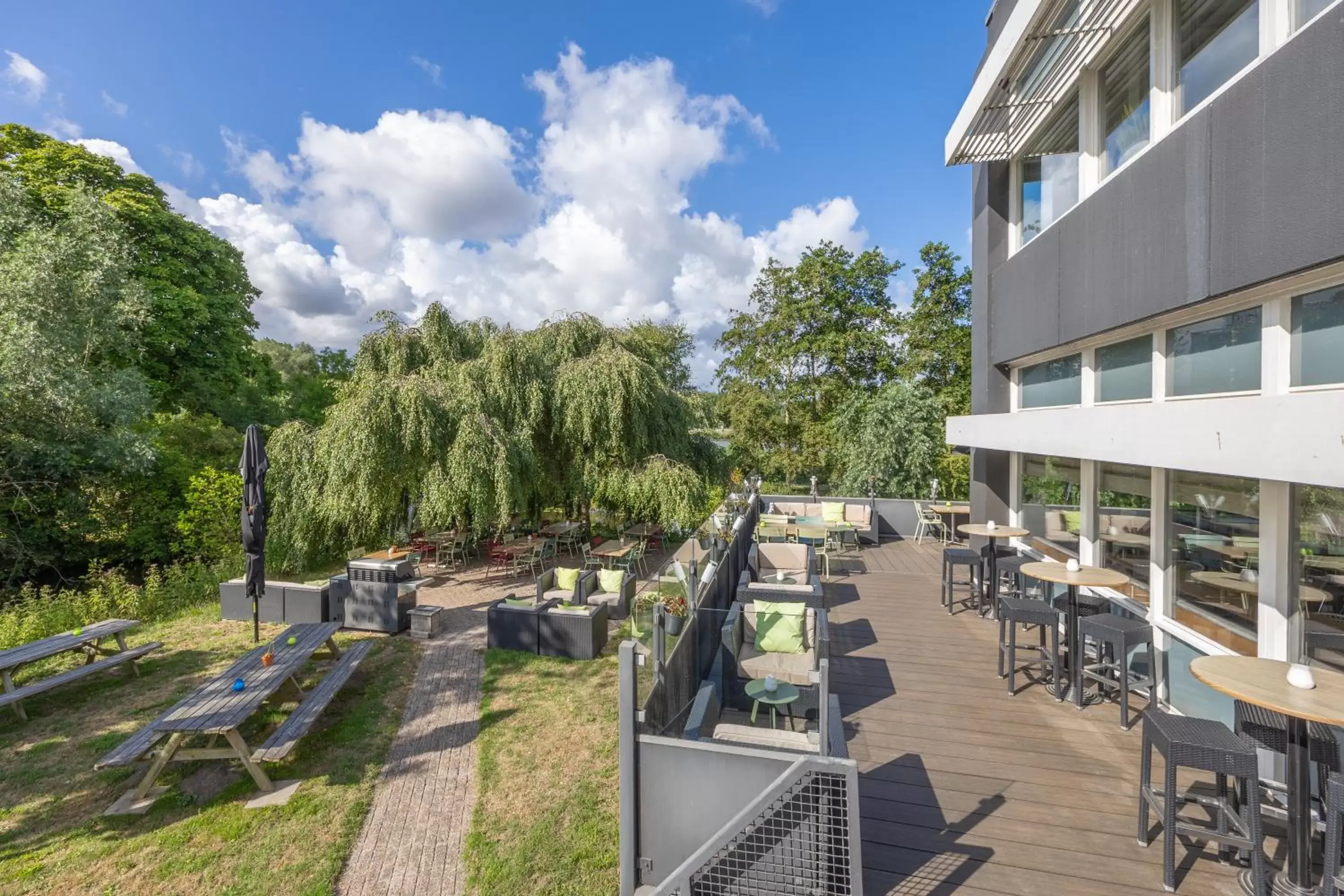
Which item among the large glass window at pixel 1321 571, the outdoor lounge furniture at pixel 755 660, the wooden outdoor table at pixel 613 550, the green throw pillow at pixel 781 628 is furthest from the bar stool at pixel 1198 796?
the wooden outdoor table at pixel 613 550

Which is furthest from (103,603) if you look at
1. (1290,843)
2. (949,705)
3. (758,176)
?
(758,176)

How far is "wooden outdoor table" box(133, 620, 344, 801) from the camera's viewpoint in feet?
13.6

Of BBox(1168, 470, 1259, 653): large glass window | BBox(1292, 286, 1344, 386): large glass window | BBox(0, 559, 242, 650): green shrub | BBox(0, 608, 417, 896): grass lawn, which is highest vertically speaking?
BBox(1292, 286, 1344, 386): large glass window

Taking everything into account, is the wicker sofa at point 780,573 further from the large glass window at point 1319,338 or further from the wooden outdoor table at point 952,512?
the wooden outdoor table at point 952,512

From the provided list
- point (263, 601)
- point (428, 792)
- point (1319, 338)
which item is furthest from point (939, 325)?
point (263, 601)

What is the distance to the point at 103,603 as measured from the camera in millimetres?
8766

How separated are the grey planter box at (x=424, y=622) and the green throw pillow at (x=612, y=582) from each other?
8.10 ft

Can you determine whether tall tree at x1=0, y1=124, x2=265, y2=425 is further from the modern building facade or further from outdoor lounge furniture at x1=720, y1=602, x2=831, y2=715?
the modern building facade

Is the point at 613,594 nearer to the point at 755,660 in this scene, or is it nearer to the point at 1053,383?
the point at 755,660

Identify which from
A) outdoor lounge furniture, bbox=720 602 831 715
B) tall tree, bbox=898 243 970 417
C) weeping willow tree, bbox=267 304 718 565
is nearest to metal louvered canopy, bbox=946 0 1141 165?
outdoor lounge furniture, bbox=720 602 831 715

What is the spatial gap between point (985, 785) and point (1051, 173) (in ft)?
23.9

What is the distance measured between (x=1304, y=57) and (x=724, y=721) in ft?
19.0

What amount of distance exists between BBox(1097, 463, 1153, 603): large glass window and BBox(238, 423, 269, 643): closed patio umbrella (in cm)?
928

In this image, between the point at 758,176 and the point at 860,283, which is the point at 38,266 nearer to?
the point at 758,176
